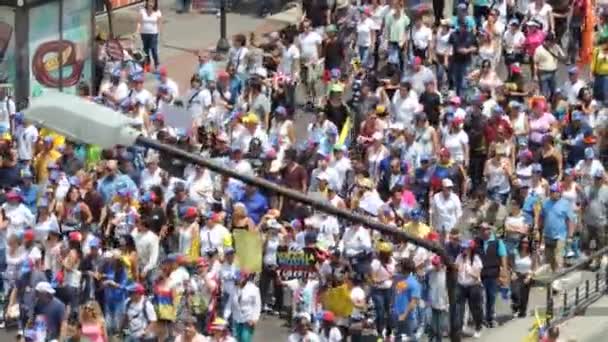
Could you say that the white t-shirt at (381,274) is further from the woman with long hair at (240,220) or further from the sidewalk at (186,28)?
the sidewalk at (186,28)

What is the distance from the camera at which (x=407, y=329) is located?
21250mm

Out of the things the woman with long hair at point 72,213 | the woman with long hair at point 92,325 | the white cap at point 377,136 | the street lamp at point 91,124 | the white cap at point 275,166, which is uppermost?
the street lamp at point 91,124

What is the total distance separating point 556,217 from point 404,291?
3.05 meters

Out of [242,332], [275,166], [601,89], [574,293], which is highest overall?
[601,89]

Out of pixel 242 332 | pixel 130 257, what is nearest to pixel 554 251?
pixel 242 332

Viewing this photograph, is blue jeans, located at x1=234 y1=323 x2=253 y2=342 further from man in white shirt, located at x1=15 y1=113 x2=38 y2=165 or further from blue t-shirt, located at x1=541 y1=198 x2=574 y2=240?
man in white shirt, located at x1=15 y1=113 x2=38 y2=165

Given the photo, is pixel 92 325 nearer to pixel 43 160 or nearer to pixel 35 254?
pixel 35 254

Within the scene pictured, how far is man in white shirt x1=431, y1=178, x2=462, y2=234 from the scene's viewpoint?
22953 mm

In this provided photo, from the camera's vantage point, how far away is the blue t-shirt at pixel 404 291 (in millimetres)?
20875

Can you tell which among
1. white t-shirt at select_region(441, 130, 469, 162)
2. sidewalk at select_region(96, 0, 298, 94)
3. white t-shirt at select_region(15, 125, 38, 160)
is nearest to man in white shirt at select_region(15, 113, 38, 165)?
white t-shirt at select_region(15, 125, 38, 160)

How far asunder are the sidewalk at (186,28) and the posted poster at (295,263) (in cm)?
1017

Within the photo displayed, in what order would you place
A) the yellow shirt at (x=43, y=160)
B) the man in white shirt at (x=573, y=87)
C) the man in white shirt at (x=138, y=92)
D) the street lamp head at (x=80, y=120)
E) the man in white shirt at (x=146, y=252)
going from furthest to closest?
1. the man in white shirt at (x=573, y=87)
2. the man in white shirt at (x=138, y=92)
3. the yellow shirt at (x=43, y=160)
4. the man in white shirt at (x=146, y=252)
5. the street lamp head at (x=80, y=120)

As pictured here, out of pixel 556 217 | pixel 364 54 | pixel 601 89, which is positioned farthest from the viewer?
pixel 364 54

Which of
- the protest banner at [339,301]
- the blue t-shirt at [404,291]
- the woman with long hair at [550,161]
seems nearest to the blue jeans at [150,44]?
the woman with long hair at [550,161]
